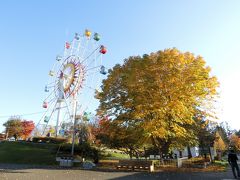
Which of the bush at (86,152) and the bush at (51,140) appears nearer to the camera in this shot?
the bush at (86,152)

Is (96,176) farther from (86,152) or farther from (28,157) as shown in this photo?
(28,157)

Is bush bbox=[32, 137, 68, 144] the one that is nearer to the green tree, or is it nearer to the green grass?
the green grass

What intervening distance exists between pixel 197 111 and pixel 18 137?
193 feet

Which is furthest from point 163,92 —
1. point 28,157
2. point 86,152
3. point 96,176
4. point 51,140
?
point 51,140

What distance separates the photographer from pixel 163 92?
2172 centimetres

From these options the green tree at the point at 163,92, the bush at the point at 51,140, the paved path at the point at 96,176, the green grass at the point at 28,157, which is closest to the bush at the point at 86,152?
the green grass at the point at 28,157

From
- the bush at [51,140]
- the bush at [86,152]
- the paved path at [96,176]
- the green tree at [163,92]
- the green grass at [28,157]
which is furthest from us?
the bush at [51,140]

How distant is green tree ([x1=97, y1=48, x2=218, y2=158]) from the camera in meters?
21.1

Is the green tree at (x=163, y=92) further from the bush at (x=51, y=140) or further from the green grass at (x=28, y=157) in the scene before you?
the bush at (x=51, y=140)

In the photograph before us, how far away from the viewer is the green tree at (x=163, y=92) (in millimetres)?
21078

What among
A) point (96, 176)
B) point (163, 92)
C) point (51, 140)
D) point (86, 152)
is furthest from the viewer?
point (51, 140)

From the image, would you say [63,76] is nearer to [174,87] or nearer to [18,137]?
[174,87]

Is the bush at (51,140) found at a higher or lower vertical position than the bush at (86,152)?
higher

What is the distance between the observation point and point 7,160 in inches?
1166
